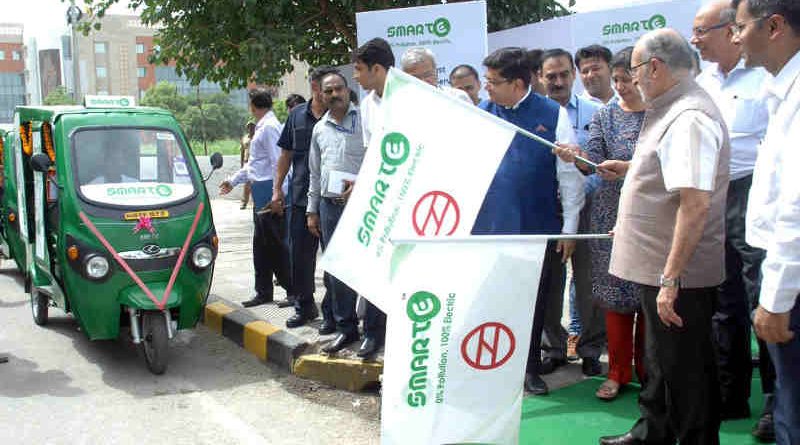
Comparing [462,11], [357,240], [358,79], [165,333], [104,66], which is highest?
[104,66]

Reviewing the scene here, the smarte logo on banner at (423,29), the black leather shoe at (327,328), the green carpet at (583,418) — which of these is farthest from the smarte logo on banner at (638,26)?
the black leather shoe at (327,328)

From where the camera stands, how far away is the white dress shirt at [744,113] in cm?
358

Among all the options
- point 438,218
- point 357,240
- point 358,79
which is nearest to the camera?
point 438,218

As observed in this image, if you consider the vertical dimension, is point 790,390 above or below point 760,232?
below

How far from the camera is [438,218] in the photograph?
3.40 metres

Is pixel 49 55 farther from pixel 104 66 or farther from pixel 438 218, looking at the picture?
pixel 438 218

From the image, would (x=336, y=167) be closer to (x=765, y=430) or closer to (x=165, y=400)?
(x=165, y=400)

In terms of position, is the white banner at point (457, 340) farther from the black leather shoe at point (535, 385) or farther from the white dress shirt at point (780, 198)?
the black leather shoe at point (535, 385)

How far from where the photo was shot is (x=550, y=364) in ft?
15.5

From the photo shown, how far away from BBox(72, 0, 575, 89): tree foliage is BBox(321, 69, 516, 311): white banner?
7168 millimetres

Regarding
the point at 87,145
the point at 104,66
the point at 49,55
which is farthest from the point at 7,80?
the point at 87,145

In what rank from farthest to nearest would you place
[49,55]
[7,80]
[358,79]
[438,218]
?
1. [7,80]
2. [49,55]
3. [358,79]
4. [438,218]

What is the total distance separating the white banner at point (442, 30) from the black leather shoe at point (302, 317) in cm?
218

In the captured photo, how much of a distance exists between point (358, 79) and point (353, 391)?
6.46ft
